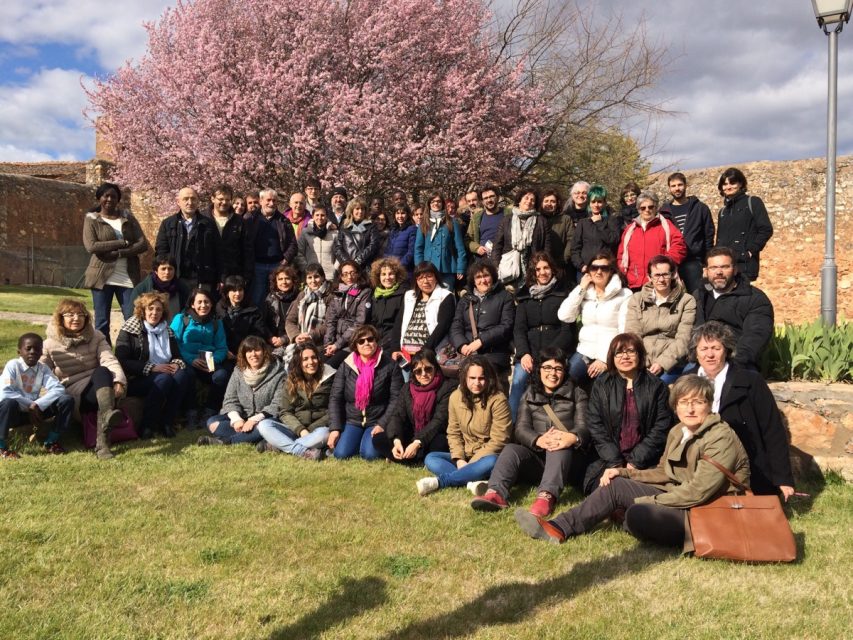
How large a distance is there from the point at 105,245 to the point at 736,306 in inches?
232

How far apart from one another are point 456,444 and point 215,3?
38.2 ft

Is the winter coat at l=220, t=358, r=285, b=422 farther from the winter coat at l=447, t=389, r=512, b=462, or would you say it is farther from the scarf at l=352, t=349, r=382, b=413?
the winter coat at l=447, t=389, r=512, b=462

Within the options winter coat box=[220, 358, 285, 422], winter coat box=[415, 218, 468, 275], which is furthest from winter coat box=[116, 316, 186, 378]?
winter coat box=[415, 218, 468, 275]

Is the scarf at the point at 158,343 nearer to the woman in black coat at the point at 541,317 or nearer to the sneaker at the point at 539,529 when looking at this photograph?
the woman in black coat at the point at 541,317

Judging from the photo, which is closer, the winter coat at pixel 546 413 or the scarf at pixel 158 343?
the winter coat at pixel 546 413

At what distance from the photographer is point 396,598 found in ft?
10.5

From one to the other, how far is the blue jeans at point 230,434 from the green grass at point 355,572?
1.13m

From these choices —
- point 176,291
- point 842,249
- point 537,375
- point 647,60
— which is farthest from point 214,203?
point 842,249

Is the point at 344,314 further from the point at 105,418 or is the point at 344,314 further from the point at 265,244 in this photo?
the point at 105,418

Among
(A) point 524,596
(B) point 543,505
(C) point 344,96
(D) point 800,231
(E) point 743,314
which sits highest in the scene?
(C) point 344,96

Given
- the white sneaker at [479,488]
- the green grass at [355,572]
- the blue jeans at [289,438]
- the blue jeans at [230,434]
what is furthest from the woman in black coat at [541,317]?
the blue jeans at [230,434]

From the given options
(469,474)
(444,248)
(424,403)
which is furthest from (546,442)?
(444,248)

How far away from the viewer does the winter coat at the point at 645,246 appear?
6.39 m

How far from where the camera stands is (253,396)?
6266 millimetres
